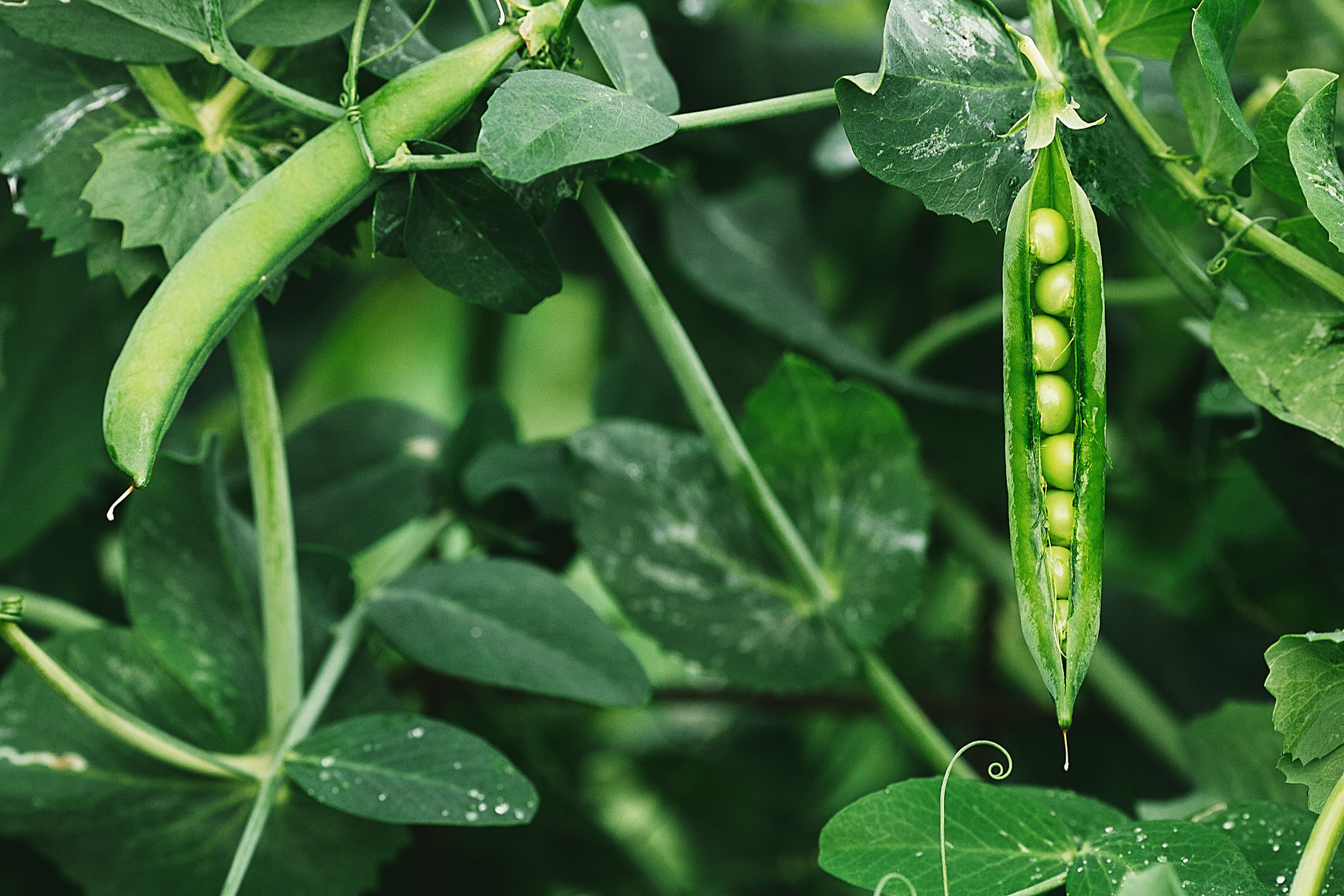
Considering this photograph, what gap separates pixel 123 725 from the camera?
0.80 feet

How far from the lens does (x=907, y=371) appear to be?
488 mm

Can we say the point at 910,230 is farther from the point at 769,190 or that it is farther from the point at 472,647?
the point at 472,647

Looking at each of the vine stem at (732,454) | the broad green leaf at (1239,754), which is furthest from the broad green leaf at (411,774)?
the broad green leaf at (1239,754)

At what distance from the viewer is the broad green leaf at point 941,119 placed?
22 cm

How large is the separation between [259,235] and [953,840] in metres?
0.21

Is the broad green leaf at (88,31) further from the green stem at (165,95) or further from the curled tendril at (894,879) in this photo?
the curled tendril at (894,879)

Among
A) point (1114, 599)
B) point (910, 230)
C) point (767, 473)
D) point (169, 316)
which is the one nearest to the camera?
point (169, 316)

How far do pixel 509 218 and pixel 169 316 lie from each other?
0.08 metres

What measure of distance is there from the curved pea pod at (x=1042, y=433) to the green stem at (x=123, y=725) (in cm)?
21

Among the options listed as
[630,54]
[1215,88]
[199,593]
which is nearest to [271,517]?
[199,593]

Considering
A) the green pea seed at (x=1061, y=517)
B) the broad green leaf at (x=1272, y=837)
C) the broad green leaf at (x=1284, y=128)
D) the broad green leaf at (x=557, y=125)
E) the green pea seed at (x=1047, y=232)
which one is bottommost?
the broad green leaf at (x=1272, y=837)

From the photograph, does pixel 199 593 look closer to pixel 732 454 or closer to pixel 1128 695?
pixel 732 454

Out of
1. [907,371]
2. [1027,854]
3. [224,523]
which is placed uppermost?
[907,371]

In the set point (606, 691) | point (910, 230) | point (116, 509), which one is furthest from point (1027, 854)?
point (910, 230)
